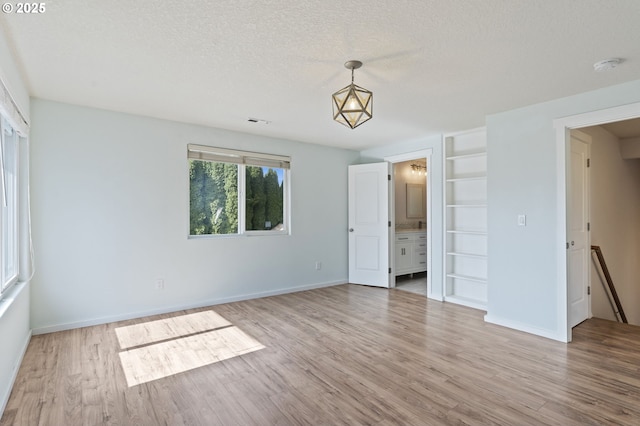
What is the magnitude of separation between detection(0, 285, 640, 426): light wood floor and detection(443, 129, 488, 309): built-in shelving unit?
0.98m

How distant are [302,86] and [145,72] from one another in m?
1.32

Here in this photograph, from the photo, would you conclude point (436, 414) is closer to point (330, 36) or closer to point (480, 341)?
point (480, 341)

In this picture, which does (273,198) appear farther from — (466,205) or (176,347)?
(466,205)

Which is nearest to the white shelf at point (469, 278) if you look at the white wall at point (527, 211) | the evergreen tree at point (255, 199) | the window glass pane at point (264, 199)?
the white wall at point (527, 211)

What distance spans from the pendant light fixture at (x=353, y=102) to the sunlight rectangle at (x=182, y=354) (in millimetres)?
2224

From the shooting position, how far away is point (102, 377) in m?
2.50

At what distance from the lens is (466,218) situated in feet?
15.4

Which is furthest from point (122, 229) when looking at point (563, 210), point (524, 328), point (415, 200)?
point (415, 200)

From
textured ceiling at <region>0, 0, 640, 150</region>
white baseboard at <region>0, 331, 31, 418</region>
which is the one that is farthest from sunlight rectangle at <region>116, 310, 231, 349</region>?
textured ceiling at <region>0, 0, 640, 150</region>

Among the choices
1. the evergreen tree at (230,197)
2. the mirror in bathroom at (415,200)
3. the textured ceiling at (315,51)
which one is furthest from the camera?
the mirror in bathroom at (415,200)

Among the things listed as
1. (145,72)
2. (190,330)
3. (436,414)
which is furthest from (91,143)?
(436,414)

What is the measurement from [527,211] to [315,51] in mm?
2775

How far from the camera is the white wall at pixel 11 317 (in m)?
2.13

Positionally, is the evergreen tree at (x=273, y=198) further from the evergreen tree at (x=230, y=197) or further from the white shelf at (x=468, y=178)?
the white shelf at (x=468, y=178)
